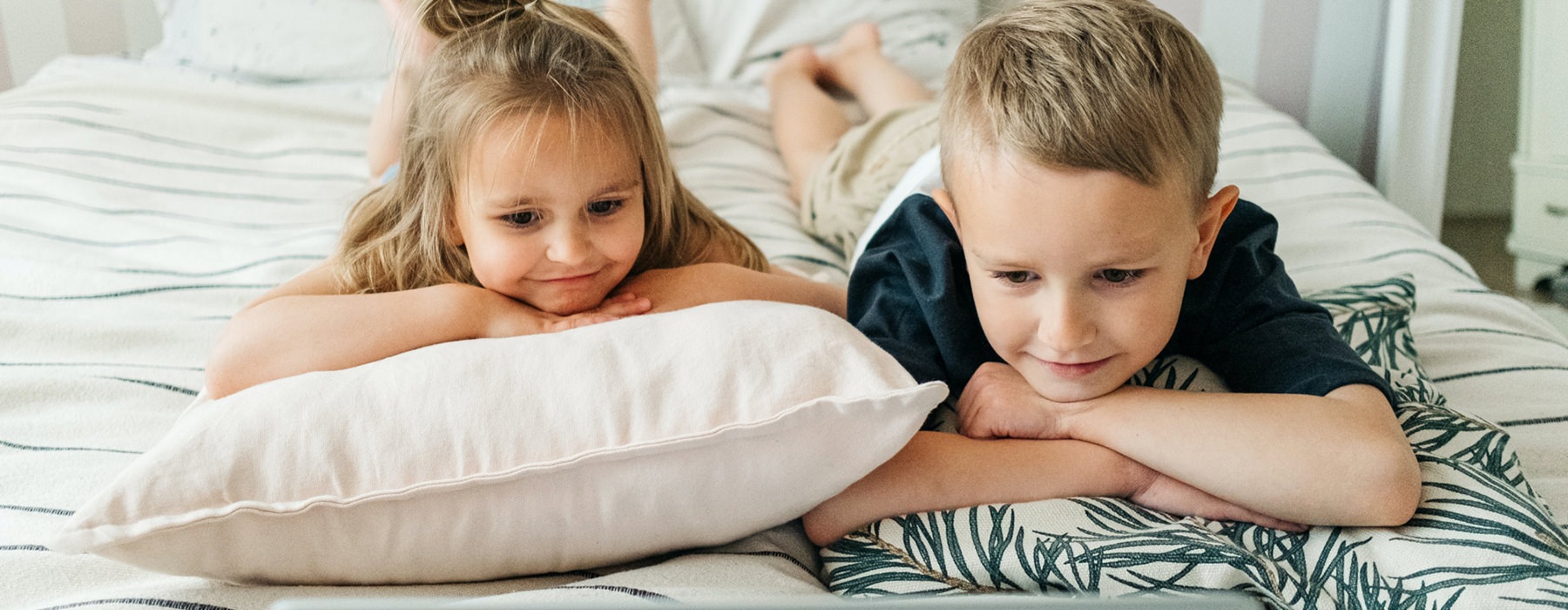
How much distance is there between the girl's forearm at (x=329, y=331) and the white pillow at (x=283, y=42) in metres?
1.18

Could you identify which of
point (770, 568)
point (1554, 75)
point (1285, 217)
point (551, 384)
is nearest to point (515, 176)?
point (551, 384)

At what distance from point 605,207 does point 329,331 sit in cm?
23

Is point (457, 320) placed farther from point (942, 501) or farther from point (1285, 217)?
point (1285, 217)

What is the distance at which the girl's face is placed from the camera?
32.8 inches

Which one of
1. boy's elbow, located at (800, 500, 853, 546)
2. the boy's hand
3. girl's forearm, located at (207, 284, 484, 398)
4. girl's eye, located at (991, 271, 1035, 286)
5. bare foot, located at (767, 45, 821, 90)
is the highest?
bare foot, located at (767, 45, 821, 90)

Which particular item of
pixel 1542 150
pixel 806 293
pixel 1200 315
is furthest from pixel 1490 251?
pixel 806 293

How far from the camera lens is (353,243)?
0.99m

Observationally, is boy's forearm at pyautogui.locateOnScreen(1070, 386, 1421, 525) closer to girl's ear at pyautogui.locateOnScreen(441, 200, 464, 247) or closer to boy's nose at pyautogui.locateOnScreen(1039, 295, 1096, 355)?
boy's nose at pyautogui.locateOnScreen(1039, 295, 1096, 355)

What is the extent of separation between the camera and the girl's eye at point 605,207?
2.89ft

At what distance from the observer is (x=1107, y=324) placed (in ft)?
2.36

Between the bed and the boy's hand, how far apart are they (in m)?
0.08

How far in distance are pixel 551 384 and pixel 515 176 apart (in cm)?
24

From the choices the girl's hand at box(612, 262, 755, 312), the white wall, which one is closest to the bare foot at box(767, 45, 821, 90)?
the girl's hand at box(612, 262, 755, 312)

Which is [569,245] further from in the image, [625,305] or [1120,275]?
[1120,275]
